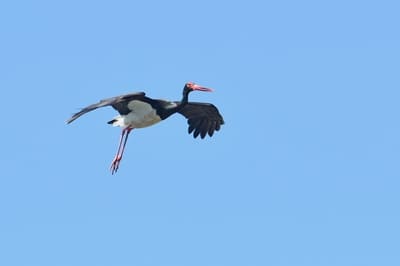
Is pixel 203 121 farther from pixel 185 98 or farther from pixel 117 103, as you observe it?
pixel 117 103

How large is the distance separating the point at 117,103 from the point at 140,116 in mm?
1429

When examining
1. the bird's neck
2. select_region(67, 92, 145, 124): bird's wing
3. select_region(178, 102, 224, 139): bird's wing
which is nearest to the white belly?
Result: select_region(67, 92, 145, 124): bird's wing

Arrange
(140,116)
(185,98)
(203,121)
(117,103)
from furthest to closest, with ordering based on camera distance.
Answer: (203,121) → (185,98) → (140,116) → (117,103)

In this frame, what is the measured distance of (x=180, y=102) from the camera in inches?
1865

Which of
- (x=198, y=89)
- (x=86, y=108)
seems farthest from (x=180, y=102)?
(x=86, y=108)

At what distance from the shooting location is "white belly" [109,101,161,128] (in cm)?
4638

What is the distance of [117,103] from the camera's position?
148 feet

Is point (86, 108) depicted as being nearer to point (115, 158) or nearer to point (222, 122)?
point (115, 158)

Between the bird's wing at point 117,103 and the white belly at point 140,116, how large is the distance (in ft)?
0.80

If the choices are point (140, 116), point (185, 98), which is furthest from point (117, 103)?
point (185, 98)

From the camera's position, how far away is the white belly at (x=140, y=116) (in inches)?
1826

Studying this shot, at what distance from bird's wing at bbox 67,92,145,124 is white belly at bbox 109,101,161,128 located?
244 millimetres

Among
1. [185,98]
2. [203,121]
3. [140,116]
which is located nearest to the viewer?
[140,116]

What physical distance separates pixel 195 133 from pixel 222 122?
1090 mm
